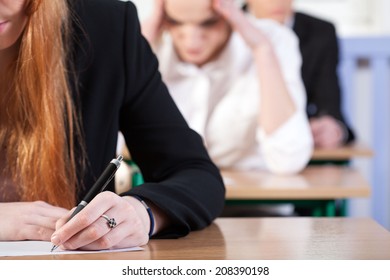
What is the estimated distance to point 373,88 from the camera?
16.4 ft

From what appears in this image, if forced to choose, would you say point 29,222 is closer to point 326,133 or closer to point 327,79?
point 326,133

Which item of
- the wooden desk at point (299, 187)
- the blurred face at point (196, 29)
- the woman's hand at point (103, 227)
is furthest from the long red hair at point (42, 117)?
the blurred face at point (196, 29)

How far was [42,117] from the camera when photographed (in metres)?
1.34

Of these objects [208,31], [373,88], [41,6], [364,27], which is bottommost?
[373,88]

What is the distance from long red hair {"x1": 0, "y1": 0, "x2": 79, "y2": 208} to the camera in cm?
133

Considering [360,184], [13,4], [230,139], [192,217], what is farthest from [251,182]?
[13,4]

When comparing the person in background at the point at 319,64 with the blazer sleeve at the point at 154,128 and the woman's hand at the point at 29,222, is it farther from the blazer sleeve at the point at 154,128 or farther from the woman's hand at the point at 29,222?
the woman's hand at the point at 29,222

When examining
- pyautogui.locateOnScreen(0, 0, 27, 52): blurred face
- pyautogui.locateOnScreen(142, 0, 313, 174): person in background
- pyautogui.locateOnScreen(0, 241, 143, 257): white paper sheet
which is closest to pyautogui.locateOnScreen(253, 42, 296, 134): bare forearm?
pyautogui.locateOnScreen(142, 0, 313, 174): person in background

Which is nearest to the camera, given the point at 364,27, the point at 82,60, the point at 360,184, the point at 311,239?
the point at 311,239

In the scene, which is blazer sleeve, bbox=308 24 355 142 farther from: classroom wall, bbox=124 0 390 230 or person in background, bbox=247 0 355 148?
classroom wall, bbox=124 0 390 230

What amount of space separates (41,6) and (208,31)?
155cm

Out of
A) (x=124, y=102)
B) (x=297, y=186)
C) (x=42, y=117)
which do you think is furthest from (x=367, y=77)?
(x=42, y=117)

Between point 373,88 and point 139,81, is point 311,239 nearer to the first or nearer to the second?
point 139,81
